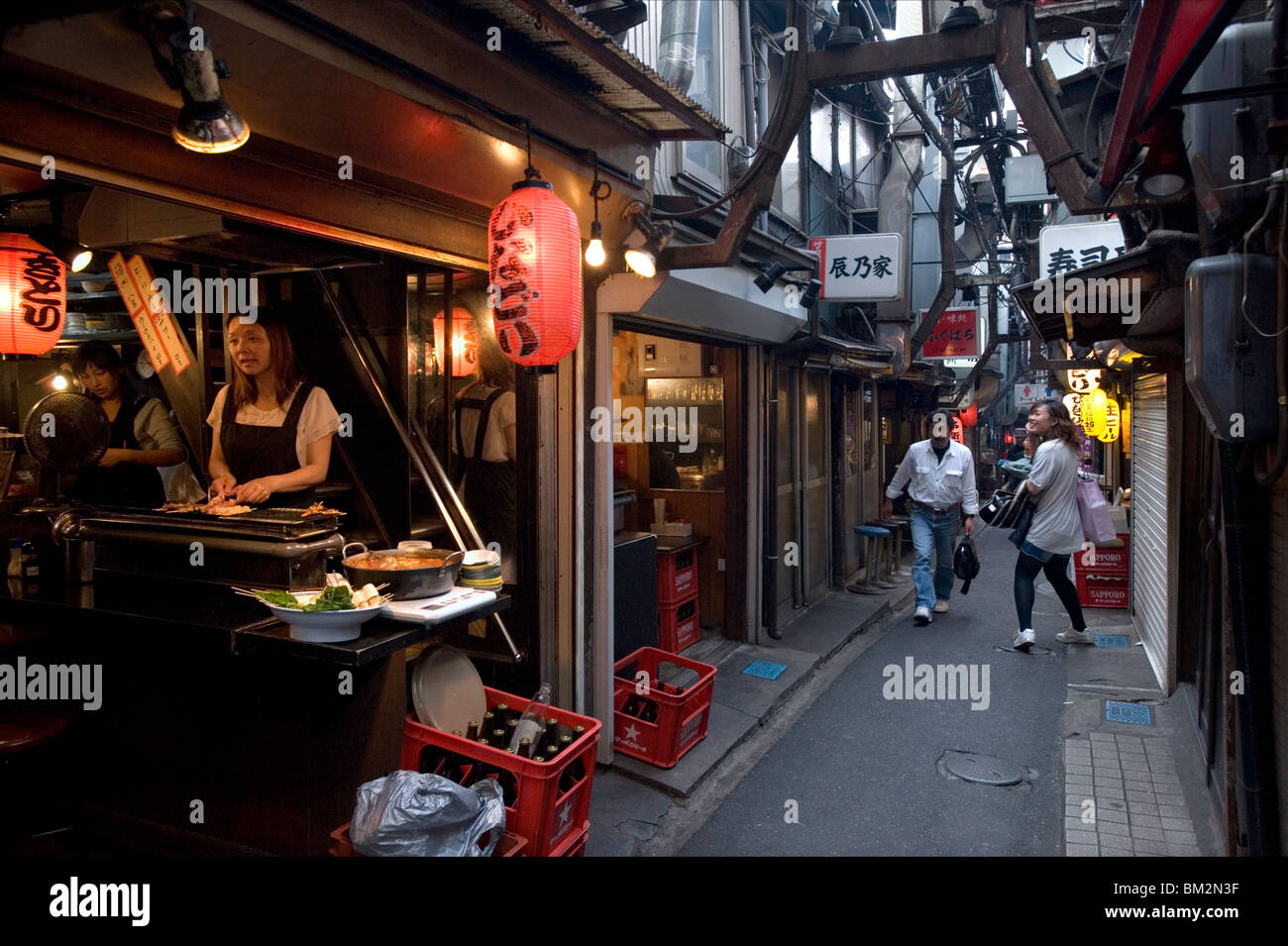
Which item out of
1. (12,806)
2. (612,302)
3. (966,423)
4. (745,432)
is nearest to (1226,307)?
(612,302)

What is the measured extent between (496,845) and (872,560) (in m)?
10.6

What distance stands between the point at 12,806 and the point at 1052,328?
30.9 ft

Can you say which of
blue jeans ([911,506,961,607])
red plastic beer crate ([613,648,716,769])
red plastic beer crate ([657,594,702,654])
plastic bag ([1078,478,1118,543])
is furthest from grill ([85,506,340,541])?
blue jeans ([911,506,961,607])

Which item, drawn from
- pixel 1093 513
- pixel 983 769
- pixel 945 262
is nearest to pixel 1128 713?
pixel 983 769

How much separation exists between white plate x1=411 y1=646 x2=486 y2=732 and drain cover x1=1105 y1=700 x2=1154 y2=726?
5788 millimetres

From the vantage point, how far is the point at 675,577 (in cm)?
914

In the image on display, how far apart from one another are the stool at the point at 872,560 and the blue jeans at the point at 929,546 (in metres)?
1.45

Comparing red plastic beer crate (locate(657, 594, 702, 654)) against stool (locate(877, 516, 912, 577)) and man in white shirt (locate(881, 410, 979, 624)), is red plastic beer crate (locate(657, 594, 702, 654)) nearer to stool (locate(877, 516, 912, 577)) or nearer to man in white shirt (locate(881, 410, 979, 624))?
man in white shirt (locate(881, 410, 979, 624))

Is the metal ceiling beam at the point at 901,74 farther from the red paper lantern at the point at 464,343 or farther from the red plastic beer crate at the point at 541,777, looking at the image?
the red plastic beer crate at the point at 541,777

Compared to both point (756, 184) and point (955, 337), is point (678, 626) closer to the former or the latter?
point (756, 184)

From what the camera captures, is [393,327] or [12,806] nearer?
[12,806]

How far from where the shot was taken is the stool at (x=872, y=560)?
13.2 m
